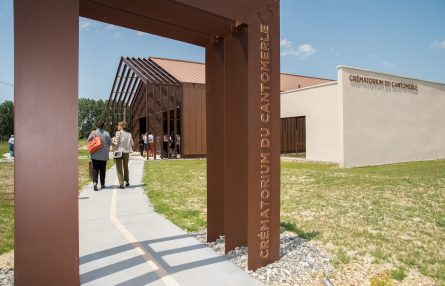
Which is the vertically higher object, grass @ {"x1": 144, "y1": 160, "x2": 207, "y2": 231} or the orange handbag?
the orange handbag

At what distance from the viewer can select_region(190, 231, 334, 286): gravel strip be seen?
356cm

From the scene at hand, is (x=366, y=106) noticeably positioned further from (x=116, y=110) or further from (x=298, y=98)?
(x=116, y=110)

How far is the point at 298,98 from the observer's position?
21.0m

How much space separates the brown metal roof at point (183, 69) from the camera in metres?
22.9

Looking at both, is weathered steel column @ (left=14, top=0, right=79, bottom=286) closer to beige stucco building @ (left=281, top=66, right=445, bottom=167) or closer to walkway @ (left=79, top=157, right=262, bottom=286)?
walkway @ (left=79, top=157, right=262, bottom=286)

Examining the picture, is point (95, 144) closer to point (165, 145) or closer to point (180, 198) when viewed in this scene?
point (180, 198)

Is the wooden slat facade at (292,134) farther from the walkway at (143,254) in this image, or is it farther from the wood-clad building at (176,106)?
the walkway at (143,254)

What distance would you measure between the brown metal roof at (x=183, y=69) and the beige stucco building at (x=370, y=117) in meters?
6.14

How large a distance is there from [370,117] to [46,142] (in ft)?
56.4

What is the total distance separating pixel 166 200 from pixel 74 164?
5193 mm

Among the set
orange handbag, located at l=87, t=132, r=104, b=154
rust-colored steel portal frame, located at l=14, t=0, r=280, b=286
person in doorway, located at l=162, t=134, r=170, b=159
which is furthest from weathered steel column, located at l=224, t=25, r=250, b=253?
person in doorway, located at l=162, t=134, r=170, b=159

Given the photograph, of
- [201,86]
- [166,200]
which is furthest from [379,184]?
[201,86]

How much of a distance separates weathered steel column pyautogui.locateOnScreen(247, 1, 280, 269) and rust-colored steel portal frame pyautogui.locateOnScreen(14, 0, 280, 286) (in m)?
0.01

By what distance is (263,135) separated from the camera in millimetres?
3725
